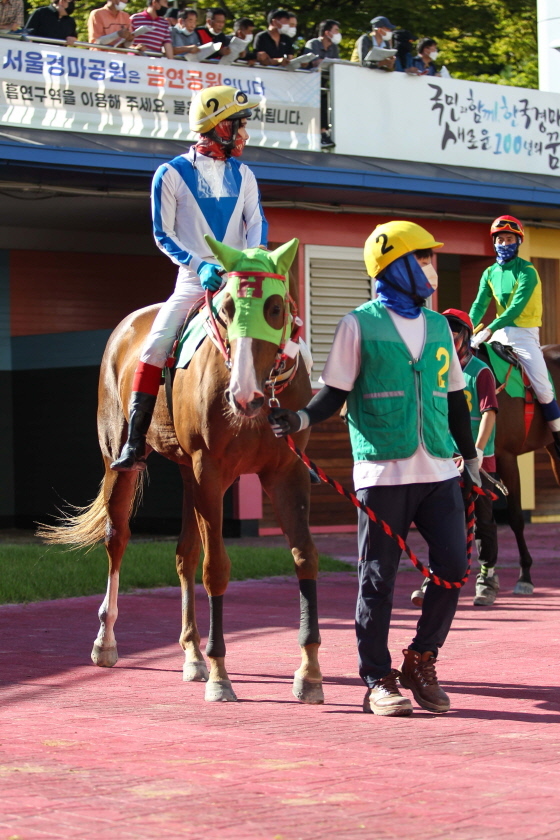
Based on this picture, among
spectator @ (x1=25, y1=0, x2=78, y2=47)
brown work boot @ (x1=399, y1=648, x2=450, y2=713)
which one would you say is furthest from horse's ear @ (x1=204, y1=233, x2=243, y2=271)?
spectator @ (x1=25, y1=0, x2=78, y2=47)

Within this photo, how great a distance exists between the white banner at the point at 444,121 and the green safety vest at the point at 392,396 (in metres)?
10.8

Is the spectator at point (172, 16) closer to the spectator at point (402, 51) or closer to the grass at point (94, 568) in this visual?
the spectator at point (402, 51)

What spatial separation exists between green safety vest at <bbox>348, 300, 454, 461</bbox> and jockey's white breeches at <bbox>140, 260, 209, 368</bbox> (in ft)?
4.65

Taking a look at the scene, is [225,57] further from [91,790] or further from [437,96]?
[91,790]

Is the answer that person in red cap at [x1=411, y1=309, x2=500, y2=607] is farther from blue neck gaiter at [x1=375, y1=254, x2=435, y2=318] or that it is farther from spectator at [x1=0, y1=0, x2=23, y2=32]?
spectator at [x1=0, y1=0, x2=23, y2=32]

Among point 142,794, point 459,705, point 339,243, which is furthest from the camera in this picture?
point 339,243

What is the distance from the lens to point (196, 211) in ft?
23.7

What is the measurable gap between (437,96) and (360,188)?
2107 mm

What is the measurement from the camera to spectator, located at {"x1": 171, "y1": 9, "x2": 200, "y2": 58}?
15.9 metres

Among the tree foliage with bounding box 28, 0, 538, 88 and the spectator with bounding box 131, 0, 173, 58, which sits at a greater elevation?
the tree foliage with bounding box 28, 0, 538, 88

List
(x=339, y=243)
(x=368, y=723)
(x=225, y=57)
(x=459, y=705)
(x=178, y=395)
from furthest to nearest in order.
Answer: (x=339, y=243), (x=225, y=57), (x=178, y=395), (x=459, y=705), (x=368, y=723)

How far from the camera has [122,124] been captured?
1463 centimetres

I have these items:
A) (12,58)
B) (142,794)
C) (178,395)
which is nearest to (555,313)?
(12,58)

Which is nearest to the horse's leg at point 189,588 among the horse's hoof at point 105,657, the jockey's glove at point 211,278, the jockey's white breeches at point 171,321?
the horse's hoof at point 105,657
